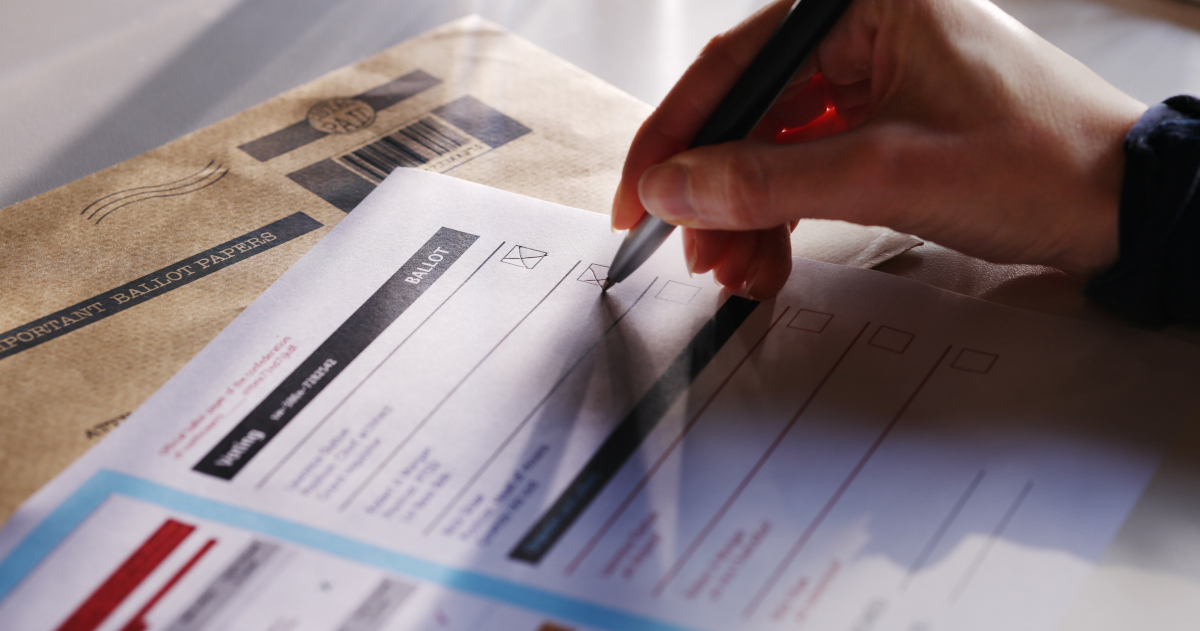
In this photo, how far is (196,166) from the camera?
517mm

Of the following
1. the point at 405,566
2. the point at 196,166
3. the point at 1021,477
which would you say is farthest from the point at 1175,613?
the point at 196,166

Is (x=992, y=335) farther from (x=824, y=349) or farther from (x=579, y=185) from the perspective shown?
(x=579, y=185)

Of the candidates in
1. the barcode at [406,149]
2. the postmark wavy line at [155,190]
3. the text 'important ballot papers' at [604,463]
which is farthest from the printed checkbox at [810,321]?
the postmark wavy line at [155,190]

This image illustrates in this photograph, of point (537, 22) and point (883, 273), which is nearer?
point (883, 273)

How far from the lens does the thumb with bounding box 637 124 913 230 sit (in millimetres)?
384

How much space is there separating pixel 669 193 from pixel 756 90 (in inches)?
2.8

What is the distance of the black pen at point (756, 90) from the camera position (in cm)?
41

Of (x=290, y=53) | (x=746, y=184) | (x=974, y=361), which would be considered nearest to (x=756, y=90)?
(x=746, y=184)

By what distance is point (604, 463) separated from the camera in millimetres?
341

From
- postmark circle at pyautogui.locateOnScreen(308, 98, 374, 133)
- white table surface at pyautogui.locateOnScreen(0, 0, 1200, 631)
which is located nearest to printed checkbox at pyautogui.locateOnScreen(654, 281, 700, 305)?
white table surface at pyautogui.locateOnScreen(0, 0, 1200, 631)

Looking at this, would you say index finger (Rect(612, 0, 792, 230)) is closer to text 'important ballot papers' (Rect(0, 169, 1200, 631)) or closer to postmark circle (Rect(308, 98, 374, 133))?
text 'important ballot papers' (Rect(0, 169, 1200, 631))

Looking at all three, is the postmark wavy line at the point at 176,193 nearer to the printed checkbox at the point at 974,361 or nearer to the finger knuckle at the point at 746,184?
the finger knuckle at the point at 746,184

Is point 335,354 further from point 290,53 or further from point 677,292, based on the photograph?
point 290,53

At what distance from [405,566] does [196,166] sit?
1.10 ft
